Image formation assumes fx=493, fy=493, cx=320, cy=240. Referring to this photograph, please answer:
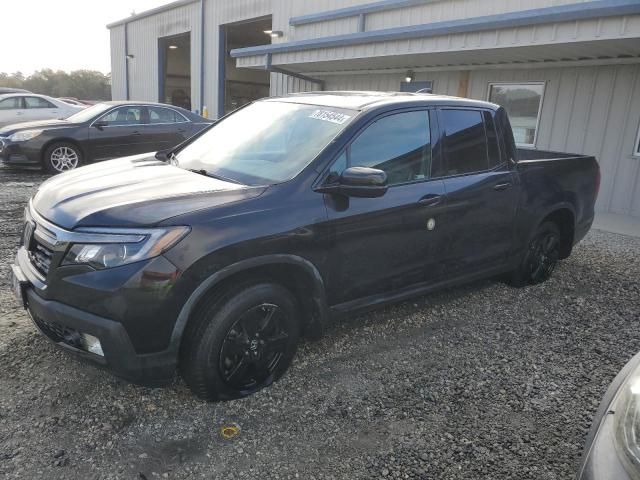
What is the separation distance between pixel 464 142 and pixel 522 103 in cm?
667

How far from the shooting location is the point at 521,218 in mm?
4359

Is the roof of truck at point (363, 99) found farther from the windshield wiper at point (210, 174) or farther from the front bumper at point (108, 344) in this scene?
the front bumper at point (108, 344)

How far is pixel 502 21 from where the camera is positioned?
24.0 feet

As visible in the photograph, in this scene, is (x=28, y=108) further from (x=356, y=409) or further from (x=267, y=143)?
(x=356, y=409)

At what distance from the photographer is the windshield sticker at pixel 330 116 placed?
10.7ft

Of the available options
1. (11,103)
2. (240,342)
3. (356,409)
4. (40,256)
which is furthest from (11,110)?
(356,409)

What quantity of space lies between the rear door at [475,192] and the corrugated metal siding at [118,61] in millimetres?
25075

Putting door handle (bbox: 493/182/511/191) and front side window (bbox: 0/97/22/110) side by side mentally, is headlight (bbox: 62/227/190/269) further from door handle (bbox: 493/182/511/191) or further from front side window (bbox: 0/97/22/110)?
front side window (bbox: 0/97/22/110)

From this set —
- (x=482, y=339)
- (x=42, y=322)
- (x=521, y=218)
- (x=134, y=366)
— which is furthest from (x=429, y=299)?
(x=42, y=322)

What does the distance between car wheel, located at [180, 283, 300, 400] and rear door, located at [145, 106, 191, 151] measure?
327 inches

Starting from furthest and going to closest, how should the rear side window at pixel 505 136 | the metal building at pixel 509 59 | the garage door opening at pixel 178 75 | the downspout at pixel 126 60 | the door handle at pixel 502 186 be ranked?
1. the garage door opening at pixel 178 75
2. the downspout at pixel 126 60
3. the metal building at pixel 509 59
4. the rear side window at pixel 505 136
5. the door handle at pixel 502 186

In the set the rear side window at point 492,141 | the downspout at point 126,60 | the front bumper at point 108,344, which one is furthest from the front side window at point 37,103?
the rear side window at point 492,141

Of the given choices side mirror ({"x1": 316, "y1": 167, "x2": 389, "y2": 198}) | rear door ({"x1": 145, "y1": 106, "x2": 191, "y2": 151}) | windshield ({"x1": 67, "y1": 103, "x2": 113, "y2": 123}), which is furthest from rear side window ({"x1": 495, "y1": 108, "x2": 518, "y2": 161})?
Answer: windshield ({"x1": 67, "y1": 103, "x2": 113, "y2": 123})

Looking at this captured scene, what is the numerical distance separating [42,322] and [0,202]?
559 cm
